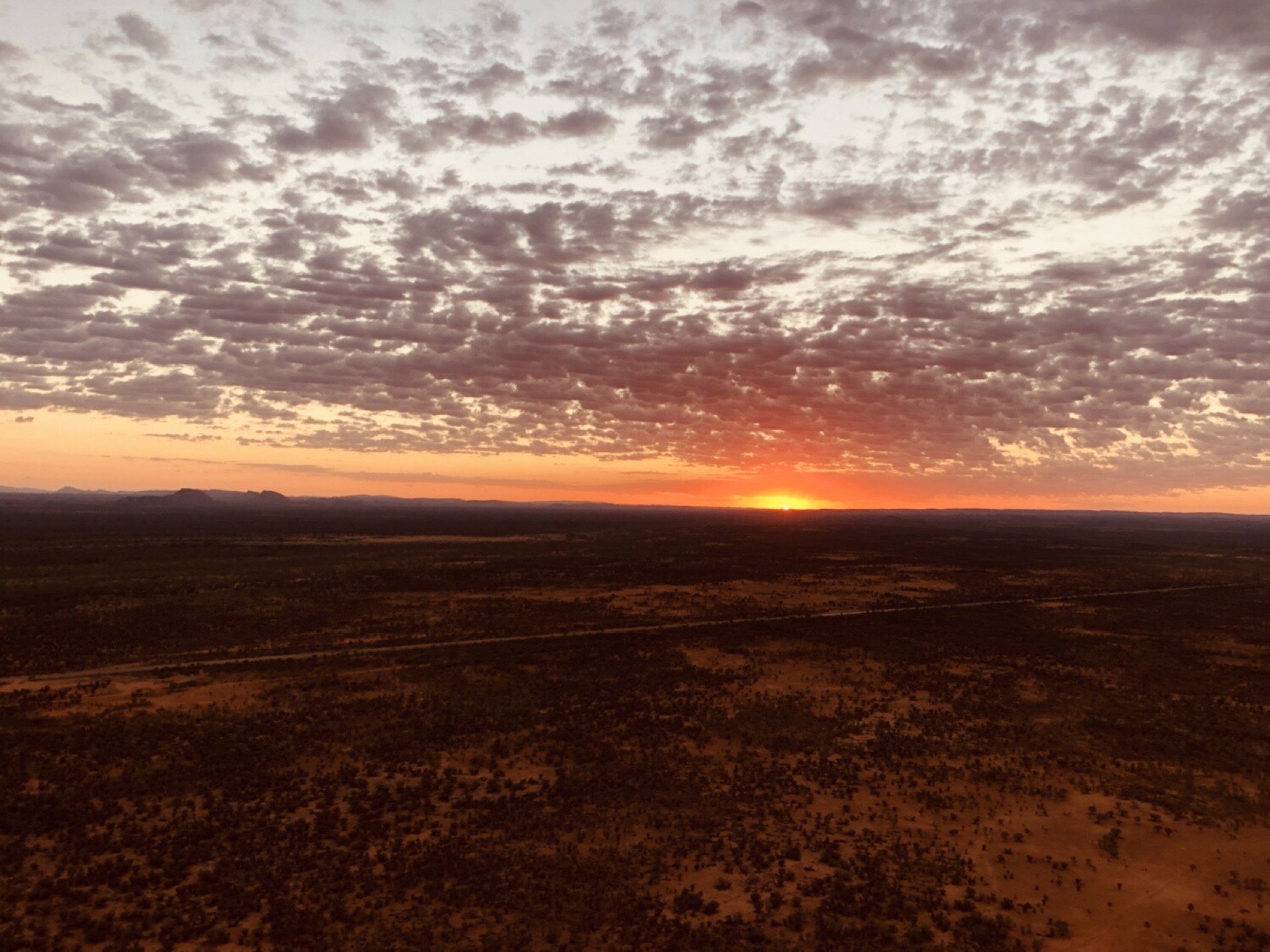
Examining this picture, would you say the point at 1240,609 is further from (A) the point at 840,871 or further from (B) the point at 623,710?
(A) the point at 840,871

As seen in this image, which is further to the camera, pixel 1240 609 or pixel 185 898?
pixel 1240 609

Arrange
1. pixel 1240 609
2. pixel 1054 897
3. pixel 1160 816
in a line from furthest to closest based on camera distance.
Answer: pixel 1240 609, pixel 1160 816, pixel 1054 897

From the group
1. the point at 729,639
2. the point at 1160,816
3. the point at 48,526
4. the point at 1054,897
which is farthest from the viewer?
the point at 48,526

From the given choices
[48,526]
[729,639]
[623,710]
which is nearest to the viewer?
[623,710]

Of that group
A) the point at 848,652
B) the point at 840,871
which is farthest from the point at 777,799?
the point at 848,652

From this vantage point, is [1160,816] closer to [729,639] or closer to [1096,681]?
[1096,681]

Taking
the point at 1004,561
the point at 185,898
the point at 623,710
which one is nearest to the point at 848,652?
the point at 623,710
